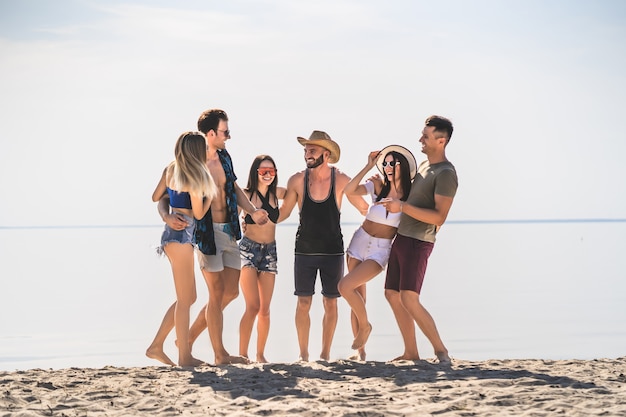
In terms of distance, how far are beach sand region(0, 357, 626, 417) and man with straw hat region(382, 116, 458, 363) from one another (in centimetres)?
52

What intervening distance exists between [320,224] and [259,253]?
24.9 inches

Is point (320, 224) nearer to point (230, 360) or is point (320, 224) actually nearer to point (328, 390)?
point (230, 360)

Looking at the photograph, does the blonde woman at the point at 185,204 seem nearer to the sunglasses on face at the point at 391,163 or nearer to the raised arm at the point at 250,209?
the raised arm at the point at 250,209

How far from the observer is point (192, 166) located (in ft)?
26.6

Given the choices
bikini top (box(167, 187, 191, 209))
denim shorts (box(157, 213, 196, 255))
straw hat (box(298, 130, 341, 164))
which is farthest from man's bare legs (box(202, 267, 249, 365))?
straw hat (box(298, 130, 341, 164))

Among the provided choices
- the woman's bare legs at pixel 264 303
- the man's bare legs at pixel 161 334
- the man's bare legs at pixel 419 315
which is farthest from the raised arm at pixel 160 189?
the man's bare legs at pixel 419 315

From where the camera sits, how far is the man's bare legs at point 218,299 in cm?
858

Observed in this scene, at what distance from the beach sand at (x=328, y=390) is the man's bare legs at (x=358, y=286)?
0.34 metres

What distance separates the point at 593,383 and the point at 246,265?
3.28 metres

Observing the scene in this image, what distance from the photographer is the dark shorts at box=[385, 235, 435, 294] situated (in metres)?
8.66

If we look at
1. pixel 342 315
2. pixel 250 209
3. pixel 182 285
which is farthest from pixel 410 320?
pixel 342 315

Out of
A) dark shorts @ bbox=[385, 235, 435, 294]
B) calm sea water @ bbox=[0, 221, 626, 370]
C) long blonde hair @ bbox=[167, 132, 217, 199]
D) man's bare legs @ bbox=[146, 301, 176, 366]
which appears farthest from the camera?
calm sea water @ bbox=[0, 221, 626, 370]

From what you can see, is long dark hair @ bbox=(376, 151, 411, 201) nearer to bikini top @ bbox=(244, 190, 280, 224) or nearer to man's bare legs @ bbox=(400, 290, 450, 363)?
man's bare legs @ bbox=(400, 290, 450, 363)

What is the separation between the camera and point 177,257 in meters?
8.35
